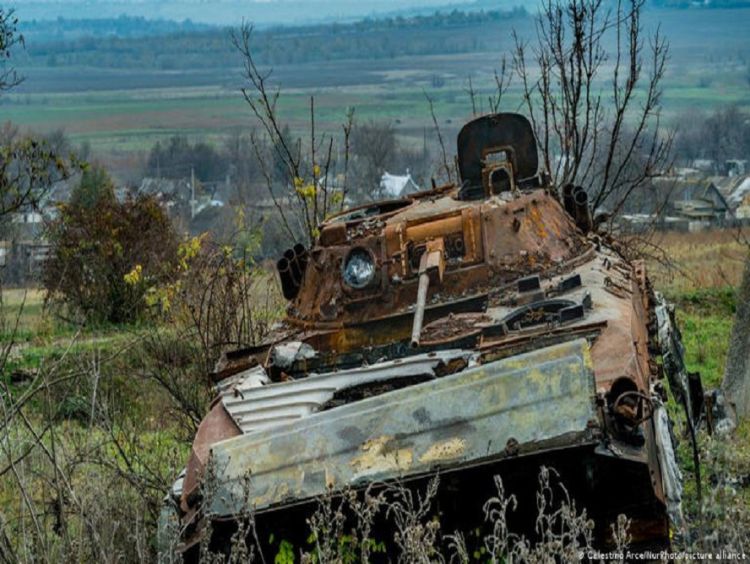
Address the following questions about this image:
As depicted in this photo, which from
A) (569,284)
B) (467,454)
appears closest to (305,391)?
(467,454)

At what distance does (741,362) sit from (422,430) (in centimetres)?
666

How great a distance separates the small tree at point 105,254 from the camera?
79.2ft

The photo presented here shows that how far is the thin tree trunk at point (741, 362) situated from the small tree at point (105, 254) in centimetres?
1166

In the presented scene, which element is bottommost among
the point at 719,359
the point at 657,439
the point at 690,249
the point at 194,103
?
the point at 194,103

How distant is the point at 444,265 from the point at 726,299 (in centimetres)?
1115

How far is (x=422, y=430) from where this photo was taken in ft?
26.3

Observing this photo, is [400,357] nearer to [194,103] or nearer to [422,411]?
[422,411]

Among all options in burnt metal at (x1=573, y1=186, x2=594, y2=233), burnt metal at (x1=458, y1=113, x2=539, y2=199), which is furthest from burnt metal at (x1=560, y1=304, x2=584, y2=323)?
burnt metal at (x1=573, y1=186, x2=594, y2=233)

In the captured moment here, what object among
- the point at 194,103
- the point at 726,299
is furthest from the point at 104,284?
the point at 194,103

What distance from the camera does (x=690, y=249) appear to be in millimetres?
32531

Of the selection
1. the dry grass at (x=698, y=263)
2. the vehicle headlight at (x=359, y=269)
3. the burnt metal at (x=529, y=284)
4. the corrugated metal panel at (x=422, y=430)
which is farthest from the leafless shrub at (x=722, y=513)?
the dry grass at (x=698, y=263)

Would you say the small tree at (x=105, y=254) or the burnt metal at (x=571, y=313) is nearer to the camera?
the burnt metal at (x=571, y=313)

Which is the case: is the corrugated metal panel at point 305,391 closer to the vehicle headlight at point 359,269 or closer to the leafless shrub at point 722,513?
the leafless shrub at point 722,513

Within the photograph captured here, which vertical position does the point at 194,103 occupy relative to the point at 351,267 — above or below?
below
